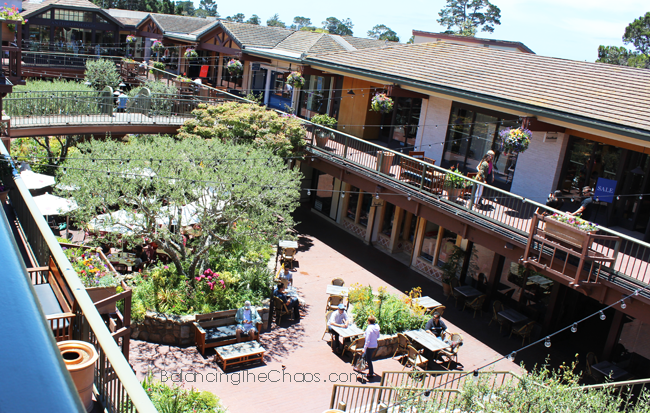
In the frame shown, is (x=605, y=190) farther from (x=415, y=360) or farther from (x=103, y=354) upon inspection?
(x=103, y=354)

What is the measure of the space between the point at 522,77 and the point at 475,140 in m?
2.64

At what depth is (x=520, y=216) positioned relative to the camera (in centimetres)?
1550

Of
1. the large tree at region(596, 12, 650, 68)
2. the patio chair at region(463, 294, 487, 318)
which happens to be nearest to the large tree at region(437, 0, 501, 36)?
the large tree at region(596, 12, 650, 68)

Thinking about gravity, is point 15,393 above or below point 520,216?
above

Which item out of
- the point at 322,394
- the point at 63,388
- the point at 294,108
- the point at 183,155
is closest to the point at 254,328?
the point at 322,394

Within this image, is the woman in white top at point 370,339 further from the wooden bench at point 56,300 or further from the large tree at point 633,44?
the large tree at point 633,44

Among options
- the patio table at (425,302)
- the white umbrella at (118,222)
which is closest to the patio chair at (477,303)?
the patio table at (425,302)

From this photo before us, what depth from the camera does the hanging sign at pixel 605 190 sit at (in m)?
15.3

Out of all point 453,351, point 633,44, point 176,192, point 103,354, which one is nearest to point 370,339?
point 453,351

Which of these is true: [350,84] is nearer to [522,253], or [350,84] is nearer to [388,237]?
[388,237]

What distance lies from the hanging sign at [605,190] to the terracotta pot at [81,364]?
15302 mm

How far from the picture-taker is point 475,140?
1914 cm

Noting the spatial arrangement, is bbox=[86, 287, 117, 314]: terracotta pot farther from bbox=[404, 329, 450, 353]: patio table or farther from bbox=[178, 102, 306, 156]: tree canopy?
bbox=[178, 102, 306, 156]: tree canopy

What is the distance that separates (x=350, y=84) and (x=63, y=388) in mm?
23755
